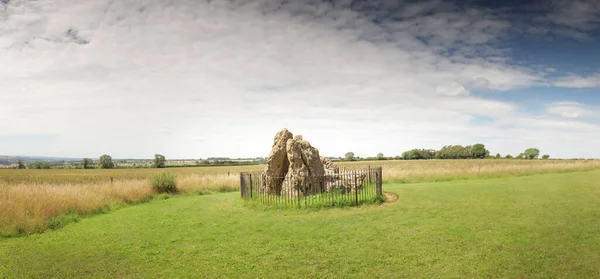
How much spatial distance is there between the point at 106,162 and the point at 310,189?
83.2 meters

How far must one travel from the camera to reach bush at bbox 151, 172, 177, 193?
25750mm

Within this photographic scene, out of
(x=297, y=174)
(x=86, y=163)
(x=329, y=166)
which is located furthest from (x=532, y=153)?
(x=86, y=163)

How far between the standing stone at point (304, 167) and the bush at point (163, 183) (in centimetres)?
1160

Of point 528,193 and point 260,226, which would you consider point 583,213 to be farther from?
point 260,226

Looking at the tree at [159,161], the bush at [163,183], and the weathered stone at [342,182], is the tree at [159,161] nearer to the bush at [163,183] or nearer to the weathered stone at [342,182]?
the bush at [163,183]

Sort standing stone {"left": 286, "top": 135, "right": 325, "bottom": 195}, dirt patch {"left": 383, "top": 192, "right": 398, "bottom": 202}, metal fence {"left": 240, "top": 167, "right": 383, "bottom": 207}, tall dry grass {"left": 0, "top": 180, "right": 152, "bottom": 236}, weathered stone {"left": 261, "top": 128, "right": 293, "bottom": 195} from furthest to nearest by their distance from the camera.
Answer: weathered stone {"left": 261, "top": 128, "right": 293, "bottom": 195}, standing stone {"left": 286, "top": 135, "right": 325, "bottom": 195}, dirt patch {"left": 383, "top": 192, "right": 398, "bottom": 202}, metal fence {"left": 240, "top": 167, "right": 383, "bottom": 207}, tall dry grass {"left": 0, "top": 180, "right": 152, "bottom": 236}

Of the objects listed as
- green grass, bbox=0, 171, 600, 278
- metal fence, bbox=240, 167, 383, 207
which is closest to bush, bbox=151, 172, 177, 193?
A: metal fence, bbox=240, 167, 383, 207

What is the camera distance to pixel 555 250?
9.47 meters

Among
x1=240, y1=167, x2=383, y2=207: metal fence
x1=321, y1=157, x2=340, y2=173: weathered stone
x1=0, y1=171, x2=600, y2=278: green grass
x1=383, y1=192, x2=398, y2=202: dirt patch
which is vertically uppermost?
x1=321, y1=157, x2=340, y2=173: weathered stone

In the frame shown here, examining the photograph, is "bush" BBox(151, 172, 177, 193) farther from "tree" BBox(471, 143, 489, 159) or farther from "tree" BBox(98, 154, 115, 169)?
"tree" BBox(471, 143, 489, 159)

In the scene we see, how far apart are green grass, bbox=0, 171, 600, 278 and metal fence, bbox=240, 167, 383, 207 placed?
1.07m

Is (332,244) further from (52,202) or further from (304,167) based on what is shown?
(52,202)

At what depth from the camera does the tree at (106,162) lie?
8543 centimetres

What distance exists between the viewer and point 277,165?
21.1 meters
